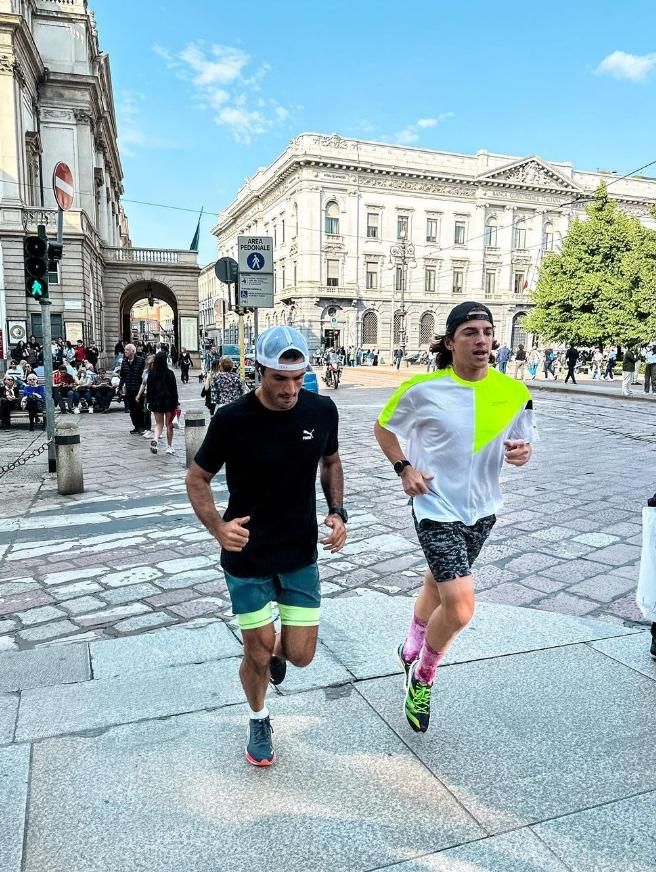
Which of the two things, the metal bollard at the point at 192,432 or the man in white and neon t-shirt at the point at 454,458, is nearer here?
the man in white and neon t-shirt at the point at 454,458

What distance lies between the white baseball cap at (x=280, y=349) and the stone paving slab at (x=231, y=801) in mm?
1571

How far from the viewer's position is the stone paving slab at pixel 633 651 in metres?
3.31

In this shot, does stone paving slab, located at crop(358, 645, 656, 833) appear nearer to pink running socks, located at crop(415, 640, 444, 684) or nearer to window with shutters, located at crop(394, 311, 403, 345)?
pink running socks, located at crop(415, 640, 444, 684)

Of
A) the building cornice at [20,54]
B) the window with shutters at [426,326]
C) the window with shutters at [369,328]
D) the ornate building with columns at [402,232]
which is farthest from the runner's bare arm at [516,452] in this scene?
the window with shutters at [426,326]

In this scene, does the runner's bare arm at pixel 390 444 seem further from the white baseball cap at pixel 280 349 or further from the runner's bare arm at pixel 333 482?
the white baseball cap at pixel 280 349

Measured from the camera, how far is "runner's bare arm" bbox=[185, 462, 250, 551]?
233cm

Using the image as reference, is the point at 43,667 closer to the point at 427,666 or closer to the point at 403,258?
the point at 427,666

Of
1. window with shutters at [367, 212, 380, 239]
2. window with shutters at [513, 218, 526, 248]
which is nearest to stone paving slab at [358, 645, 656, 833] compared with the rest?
window with shutters at [367, 212, 380, 239]

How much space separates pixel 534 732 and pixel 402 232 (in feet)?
199

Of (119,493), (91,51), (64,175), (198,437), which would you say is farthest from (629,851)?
(91,51)

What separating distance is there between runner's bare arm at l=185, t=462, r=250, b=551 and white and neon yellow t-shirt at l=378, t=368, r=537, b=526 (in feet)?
2.66

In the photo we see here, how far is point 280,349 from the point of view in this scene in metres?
2.32

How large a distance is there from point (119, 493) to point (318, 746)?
18.0 feet

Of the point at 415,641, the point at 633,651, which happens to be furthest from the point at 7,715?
the point at 633,651
